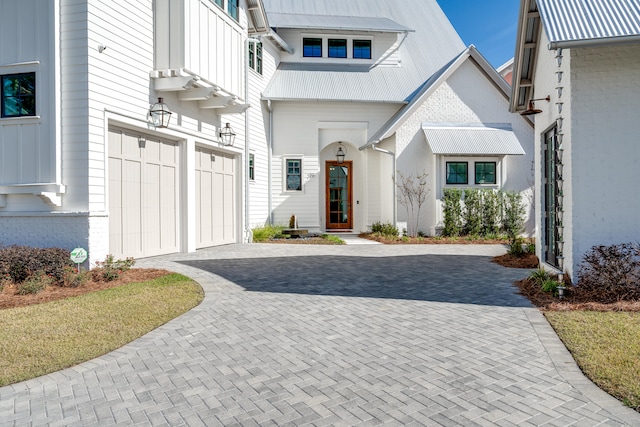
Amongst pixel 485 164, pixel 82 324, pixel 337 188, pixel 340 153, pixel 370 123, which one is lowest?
pixel 82 324

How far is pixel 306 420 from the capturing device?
336 centimetres

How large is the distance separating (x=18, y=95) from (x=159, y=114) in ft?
8.89

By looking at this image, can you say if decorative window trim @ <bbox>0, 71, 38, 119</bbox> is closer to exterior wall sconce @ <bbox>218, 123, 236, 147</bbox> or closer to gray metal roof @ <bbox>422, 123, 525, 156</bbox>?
exterior wall sconce @ <bbox>218, 123, 236, 147</bbox>

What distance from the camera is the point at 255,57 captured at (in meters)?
17.7

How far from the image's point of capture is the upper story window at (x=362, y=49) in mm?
21078

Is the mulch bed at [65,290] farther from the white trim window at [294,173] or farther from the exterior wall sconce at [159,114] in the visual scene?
the white trim window at [294,173]

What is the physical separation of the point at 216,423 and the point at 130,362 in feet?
5.32

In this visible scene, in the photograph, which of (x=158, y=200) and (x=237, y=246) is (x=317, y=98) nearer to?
(x=237, y=246)

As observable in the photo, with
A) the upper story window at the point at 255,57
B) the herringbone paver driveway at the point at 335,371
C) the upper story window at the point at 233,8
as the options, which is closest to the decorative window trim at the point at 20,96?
the herringbone paver driveway at the point at 335,371

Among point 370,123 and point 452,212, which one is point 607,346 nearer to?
point 452,212

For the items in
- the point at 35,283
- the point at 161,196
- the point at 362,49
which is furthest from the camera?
the point at 362,49

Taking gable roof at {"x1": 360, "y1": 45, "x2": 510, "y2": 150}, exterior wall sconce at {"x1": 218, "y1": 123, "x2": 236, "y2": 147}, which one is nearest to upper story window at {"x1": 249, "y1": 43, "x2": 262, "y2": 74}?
exterior wall sconce at {"x1": 218, "y1": 123, "x2": 236, "y2": 147}

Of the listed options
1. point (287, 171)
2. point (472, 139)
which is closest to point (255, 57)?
point (287, 171)

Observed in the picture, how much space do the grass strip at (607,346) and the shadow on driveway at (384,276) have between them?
A: 1.04 m
